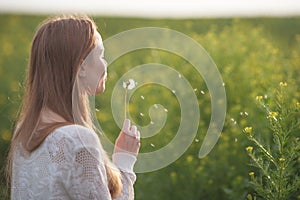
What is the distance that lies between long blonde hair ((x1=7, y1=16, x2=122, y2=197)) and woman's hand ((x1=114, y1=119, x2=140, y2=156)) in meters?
0.11

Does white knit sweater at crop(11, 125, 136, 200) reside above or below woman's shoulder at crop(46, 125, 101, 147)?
below

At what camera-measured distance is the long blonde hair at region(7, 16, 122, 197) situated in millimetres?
2373

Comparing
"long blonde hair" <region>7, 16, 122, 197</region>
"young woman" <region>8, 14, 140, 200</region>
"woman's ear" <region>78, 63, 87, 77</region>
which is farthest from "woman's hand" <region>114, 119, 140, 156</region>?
"woman's ear" <region>78, 63, 87, 77</region>

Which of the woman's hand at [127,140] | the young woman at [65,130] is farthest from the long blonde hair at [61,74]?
the woman's hand at [127,140]

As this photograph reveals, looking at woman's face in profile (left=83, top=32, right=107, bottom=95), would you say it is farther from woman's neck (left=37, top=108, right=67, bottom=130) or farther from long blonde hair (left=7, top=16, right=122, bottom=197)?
woman's neck (left=37, top=108, right=67, bottom=130)

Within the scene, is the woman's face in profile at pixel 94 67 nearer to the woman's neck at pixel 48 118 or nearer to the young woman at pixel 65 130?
the young woman at pixel 65 130

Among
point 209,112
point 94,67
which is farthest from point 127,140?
point 209,112

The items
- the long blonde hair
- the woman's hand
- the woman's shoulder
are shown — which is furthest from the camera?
the woman's hand

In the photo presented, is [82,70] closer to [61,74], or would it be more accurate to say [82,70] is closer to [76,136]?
Answer: [61,74]

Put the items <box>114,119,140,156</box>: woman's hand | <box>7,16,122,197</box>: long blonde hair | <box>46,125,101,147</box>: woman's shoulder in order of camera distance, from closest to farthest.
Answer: <box>46,125,101,147</box>: woman's shoulder < <box>7,16,122,197</box>: long blonde hair < <box>114,119,140,156</box>: woman's hand

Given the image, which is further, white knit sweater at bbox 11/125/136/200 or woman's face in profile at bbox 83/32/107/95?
woman's face in profile at bbox 83/32/107/95

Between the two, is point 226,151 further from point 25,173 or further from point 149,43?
point 149,43

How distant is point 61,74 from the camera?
2.39 metres

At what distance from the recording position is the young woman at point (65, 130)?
2260mm
